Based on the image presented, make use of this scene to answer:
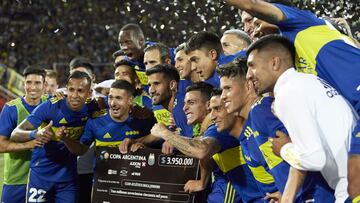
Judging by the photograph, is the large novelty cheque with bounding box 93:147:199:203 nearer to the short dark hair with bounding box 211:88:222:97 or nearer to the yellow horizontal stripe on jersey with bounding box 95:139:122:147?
the yellow horizontal stripe on jersey with bounding box 95:139:122:147

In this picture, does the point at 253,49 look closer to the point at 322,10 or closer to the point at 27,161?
the point at 27,161

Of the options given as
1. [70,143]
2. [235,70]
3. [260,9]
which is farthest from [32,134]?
[260,9]

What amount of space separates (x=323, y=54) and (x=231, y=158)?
1.29 meters

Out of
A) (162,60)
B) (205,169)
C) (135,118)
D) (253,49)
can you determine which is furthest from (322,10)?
(253,49)

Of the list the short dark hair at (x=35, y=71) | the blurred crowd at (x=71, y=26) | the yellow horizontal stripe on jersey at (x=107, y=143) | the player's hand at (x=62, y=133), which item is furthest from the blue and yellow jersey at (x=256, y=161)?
the blurred crowd at (x=71, y=26)

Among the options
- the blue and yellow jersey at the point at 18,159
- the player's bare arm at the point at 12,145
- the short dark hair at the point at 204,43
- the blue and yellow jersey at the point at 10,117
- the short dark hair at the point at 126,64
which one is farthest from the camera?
the short dark hair at the point at 126,64

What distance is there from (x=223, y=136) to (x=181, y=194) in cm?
93

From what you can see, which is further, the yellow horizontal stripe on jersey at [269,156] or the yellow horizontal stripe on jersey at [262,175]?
the yellow horizontal stripe on jersey at [262,175]

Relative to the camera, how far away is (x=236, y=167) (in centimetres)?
484

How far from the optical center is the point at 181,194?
18.1 ft

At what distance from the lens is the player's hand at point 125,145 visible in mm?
5918

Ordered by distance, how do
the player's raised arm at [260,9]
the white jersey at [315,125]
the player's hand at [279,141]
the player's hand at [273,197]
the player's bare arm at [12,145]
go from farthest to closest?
the player's bare arm at [12,145]
the player's hand at [273,197]
the player's raised arm at [260,9]
the player's hand at [279,141]
the white jersey at [315,125]

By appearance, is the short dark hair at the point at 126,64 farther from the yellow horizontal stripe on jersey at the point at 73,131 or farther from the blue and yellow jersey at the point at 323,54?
the blue and yellow jersey at the point at 323,54

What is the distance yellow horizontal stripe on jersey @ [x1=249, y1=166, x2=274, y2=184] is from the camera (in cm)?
434
